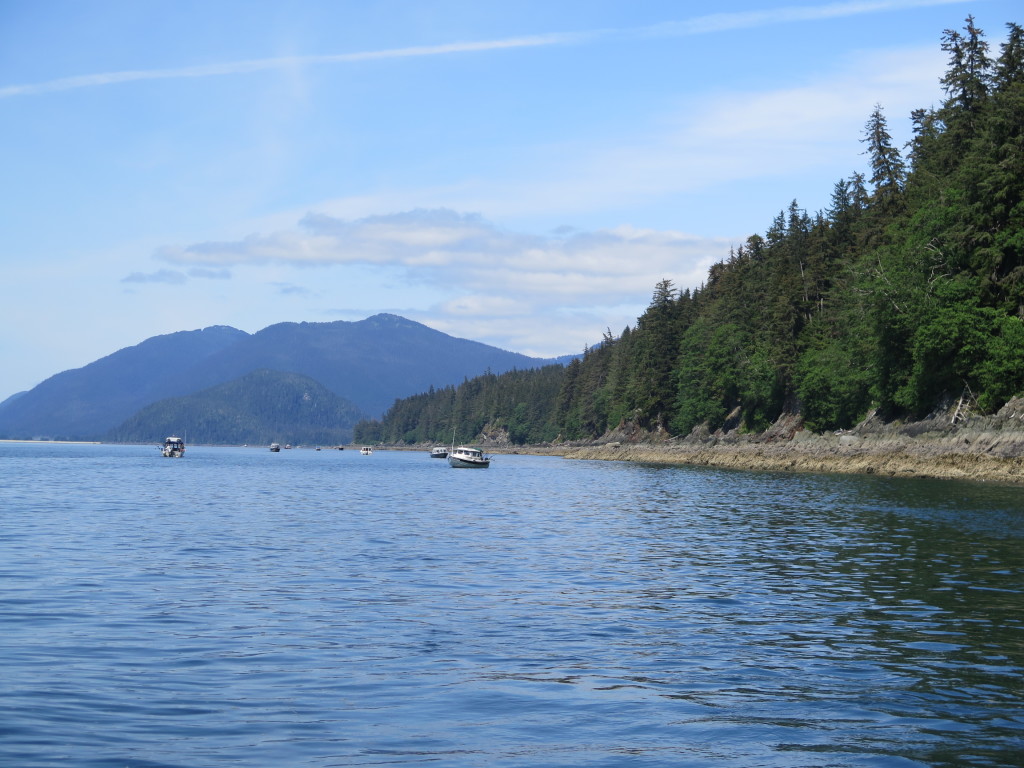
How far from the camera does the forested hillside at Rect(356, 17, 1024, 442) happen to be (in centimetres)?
7356

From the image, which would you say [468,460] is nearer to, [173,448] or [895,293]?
[895,293]

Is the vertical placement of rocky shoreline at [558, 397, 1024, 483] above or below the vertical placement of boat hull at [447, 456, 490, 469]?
above

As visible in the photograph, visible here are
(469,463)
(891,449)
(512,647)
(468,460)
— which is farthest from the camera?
(468,460)

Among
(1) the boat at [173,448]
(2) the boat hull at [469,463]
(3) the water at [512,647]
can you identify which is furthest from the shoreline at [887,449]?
(1) the boat at [173,448]

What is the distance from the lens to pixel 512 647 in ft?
54.2

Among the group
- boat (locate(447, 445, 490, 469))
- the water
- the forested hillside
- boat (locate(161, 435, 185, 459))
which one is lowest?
the water

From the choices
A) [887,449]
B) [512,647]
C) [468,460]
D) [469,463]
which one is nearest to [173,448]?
[468,460]

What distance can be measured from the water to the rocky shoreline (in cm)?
3369

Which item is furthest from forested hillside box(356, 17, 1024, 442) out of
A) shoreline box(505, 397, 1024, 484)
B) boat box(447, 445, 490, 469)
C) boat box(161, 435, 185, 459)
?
boat box(161, 435, 185, 459)

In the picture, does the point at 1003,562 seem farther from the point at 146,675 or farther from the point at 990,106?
the point at 990,106

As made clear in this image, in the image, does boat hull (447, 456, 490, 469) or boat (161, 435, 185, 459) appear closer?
boat hull (447, 456, 490, 469)

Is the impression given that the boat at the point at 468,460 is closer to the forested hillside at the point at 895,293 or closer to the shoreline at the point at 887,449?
the shoreline at the point at 887,449

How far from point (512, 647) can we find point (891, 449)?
242 ft

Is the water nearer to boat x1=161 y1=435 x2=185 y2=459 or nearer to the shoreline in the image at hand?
the shoreline
